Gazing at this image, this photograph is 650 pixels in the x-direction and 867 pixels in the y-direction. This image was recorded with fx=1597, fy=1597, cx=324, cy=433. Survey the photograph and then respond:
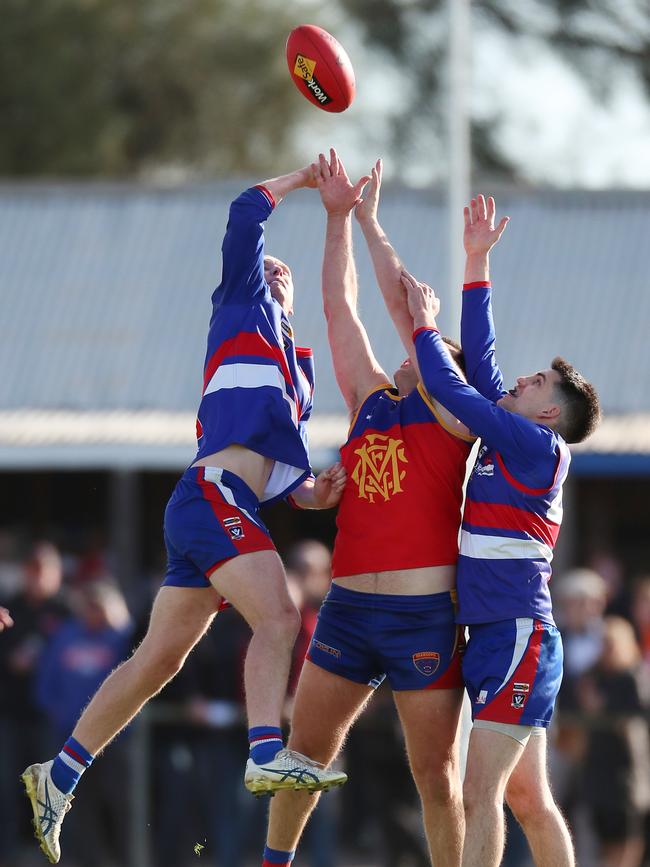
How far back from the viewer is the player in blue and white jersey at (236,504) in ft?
20.1

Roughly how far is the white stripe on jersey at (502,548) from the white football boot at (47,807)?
Answer: 1.93m

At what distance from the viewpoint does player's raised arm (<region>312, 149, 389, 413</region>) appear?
6594mm

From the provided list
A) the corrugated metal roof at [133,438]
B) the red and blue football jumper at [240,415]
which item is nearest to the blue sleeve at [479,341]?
the red and blue football jumper at [240,415]

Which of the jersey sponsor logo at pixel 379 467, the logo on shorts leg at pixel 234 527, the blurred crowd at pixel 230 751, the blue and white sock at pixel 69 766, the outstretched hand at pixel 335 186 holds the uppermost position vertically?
the outstretched hand at pixel 335 186

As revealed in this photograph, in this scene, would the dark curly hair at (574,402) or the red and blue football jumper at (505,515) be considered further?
the dark curly hair at (574,402)

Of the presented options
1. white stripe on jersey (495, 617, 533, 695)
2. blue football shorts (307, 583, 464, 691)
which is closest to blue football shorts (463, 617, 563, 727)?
white stripe on jersey (495, 617, 533, 695)

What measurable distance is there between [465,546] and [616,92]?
2463 centimetres

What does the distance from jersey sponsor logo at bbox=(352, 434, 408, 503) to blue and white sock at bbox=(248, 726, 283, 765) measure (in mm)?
1016

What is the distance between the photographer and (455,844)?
633 centimetres

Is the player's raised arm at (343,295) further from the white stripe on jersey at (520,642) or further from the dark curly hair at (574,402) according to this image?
the white stripe on jersey at (520,642)

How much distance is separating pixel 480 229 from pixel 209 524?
167 centimetres

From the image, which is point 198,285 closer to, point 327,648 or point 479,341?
point 479,341

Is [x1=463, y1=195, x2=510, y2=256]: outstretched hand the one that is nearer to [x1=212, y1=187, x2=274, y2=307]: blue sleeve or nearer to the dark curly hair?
the dark curly hair

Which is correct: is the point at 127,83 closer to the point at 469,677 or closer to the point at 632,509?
the point at 632,509
